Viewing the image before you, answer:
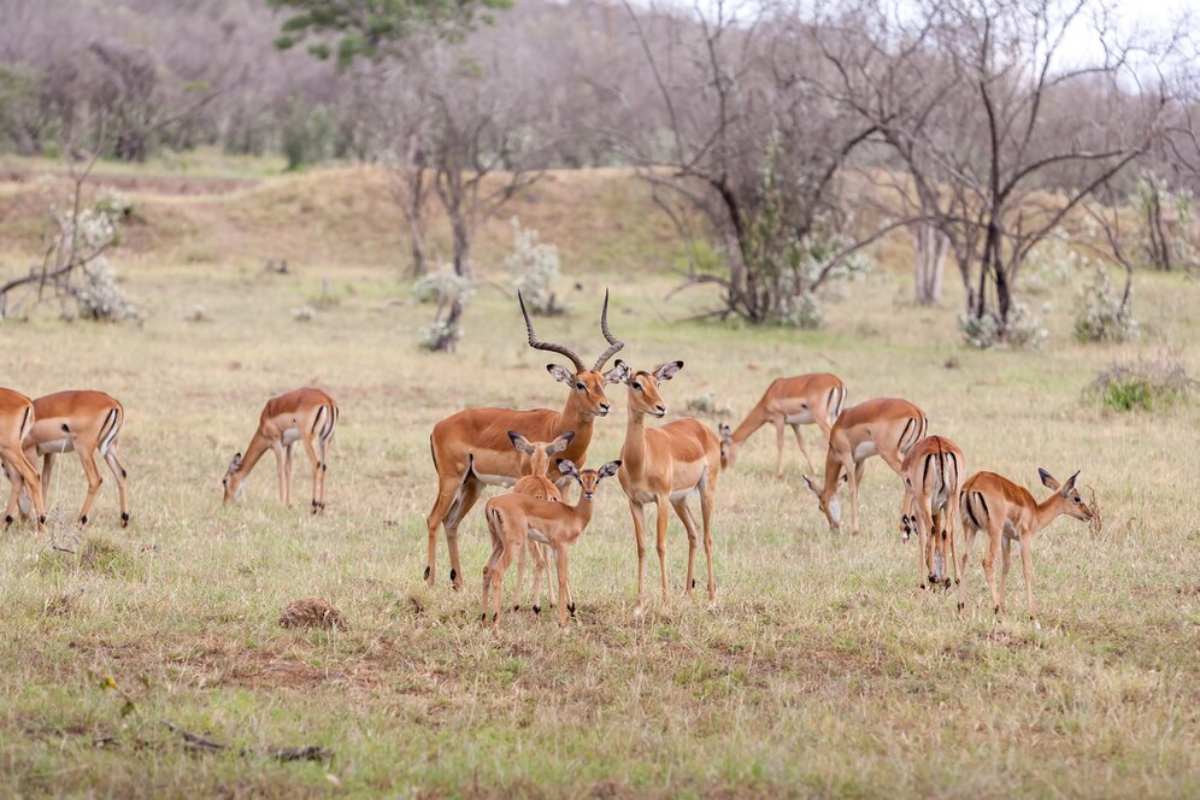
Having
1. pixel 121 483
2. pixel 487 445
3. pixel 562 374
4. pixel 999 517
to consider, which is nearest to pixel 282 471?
pixel 121 483

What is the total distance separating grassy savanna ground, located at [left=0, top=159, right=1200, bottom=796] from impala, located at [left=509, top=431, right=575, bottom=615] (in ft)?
0.60

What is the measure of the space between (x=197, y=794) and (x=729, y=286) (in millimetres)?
19451

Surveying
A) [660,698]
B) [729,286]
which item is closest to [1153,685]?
[660,698]

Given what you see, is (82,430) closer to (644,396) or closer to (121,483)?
(121,483)

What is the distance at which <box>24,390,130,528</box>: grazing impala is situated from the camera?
29.6 ft

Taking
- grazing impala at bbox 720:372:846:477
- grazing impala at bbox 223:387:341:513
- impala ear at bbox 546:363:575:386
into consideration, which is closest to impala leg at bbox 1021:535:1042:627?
impala ear at bbox 546:363:575:386

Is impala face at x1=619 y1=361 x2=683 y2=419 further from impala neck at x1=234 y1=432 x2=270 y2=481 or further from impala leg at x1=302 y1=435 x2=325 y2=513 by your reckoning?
impala neck at x1=234 y1=432 x2=270 y2=481

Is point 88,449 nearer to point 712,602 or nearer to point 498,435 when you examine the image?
point 498,435

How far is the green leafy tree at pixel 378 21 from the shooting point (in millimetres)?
46156

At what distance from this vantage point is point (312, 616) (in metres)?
6.59

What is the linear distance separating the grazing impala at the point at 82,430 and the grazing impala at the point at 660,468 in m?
3.50

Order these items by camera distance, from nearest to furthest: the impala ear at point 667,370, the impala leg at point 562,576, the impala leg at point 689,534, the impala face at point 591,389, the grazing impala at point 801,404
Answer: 1. the impala leg at point 562,576
2. the impala leg at point 689,534
3. the impala face at point 591,389
4. the impala ear at point 667,370
5. the grazing impala at point 801,404

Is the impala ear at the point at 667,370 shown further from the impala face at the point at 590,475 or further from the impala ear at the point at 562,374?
the impala face at the point at 590,475

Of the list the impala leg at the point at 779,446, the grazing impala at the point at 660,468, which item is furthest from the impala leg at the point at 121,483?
the impala leg at the point at 779,446
